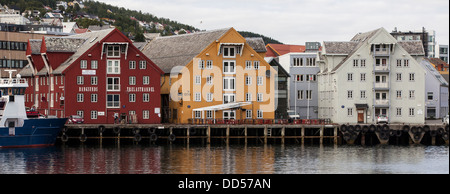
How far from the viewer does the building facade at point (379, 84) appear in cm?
11456

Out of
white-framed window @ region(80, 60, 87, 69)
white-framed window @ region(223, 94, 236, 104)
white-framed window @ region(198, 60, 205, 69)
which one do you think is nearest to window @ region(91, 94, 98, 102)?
white-framed window @ region(80, 60, 87, 69)

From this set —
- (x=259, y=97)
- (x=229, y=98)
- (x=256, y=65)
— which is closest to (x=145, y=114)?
(x=229, y=98)

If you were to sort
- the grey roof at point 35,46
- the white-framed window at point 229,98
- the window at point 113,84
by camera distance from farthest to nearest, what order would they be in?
the grey roof at point 35,46 → the white-framed window at point 229,98 → the window at point 113,84

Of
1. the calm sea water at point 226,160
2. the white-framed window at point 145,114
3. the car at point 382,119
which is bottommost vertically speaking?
the calm sea water at point 226,160

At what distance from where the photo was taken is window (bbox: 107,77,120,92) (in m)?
106

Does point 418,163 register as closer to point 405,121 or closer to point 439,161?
point 439,161

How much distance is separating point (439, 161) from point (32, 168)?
35.8 meters

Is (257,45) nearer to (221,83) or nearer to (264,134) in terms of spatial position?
(221,83)

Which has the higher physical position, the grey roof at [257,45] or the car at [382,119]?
the grey roof at [257,45]

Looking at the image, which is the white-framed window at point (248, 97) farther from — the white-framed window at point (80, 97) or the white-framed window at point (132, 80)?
the white-framed window at point (80, 97)

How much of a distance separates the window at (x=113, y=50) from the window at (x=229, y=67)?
44.8 feet

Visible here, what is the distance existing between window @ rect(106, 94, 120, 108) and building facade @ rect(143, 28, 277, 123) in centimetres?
800

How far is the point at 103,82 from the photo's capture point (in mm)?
105438

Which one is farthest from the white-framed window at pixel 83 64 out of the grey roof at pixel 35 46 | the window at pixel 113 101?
the grey roof at pixel 35 46
